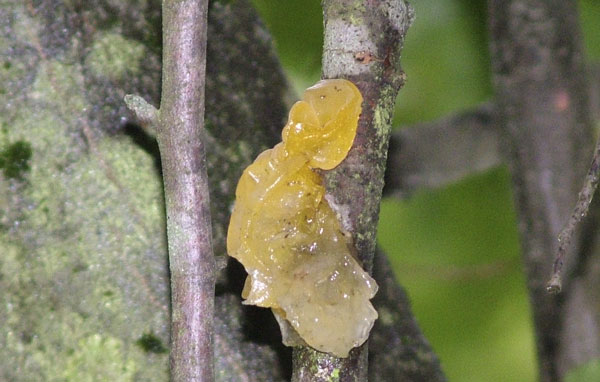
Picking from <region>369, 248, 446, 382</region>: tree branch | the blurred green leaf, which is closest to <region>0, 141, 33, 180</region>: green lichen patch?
<region>369, 248, 446, 382</region>: tree branch

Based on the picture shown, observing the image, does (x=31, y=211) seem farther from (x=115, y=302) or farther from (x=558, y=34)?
(x=558, y=34)

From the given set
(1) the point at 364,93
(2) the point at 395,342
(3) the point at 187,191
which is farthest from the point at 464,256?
(3) the point at 187,191

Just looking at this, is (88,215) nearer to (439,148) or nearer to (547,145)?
(547,145)

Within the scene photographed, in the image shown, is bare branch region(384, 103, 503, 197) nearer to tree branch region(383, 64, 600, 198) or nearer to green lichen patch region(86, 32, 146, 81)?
tree branch region(383, 64, 600, 198)

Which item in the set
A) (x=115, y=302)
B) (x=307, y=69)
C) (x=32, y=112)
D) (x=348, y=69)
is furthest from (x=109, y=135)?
(x=307, y=69)

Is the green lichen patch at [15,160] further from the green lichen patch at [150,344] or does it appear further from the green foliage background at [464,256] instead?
the green foliage background at [464,256]

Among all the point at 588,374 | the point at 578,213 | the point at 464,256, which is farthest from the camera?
the point at 464,256

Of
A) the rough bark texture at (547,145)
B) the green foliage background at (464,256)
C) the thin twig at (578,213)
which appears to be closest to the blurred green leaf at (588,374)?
the rough bark texture at (547,145)

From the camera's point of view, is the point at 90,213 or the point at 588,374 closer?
the point at 90,213

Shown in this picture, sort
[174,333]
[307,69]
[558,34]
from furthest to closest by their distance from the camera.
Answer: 1. [307,69]
2. [558,34]
3. [174,333]
